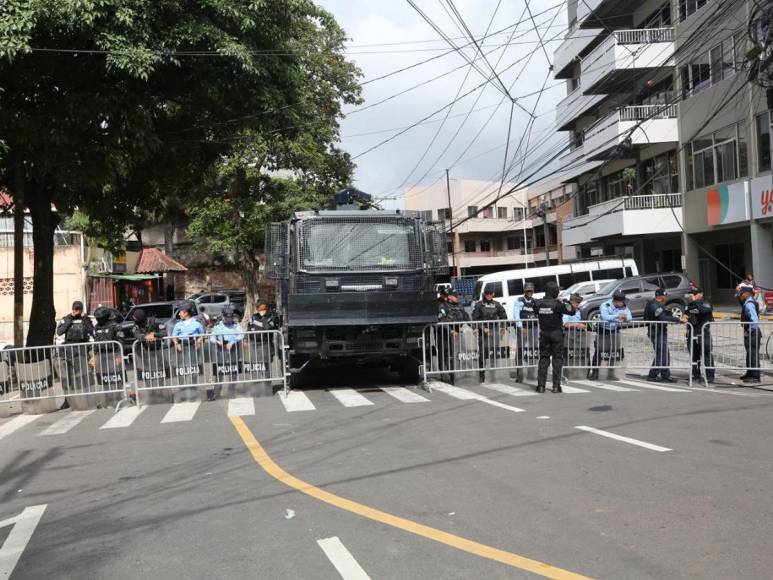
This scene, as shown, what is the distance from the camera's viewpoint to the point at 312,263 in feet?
40.4

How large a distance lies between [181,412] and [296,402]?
5.95ft

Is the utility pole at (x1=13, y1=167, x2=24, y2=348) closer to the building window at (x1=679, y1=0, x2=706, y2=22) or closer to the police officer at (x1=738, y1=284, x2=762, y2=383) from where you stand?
the police officer at (x1=738, y1=284, x2=762, y2=383)

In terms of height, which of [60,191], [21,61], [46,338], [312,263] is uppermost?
[21,61]

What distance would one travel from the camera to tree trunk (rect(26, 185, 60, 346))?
15492 mm

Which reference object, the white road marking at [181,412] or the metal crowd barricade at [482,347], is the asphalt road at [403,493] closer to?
the white road marking at [181,412]

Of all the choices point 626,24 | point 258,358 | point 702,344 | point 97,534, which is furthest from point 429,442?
point 626,24

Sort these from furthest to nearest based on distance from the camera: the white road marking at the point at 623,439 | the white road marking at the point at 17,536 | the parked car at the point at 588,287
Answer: the parked car at the point at 588,287 → the white road marking at the point at 623,439 → the white road marking at the point at 17,536

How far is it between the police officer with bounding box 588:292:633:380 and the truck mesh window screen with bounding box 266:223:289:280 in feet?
19.3

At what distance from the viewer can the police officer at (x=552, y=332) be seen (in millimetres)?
11758

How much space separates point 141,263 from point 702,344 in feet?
116

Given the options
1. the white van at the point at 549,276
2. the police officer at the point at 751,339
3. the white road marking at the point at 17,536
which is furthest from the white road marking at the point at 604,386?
the white van at the point at 549,276

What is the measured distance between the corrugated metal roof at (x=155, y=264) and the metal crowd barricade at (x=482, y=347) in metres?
30.7

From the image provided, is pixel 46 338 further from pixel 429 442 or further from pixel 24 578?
pixel 24 578

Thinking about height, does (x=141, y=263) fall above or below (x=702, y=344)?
above
